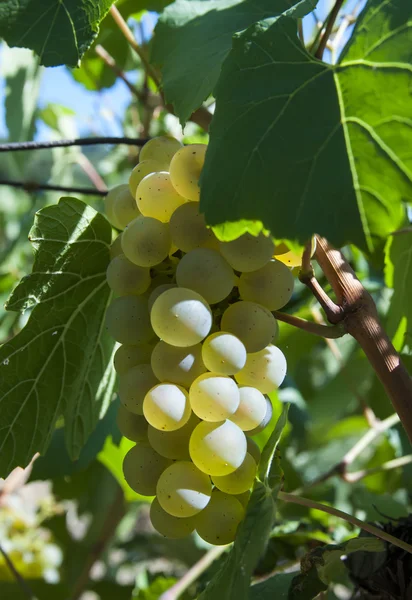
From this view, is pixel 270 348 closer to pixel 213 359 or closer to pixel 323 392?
pixel 213 359

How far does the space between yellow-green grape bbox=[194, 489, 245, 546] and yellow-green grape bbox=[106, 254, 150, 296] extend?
157 mm

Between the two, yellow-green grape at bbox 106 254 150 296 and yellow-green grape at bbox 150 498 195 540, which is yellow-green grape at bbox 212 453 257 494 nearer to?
yellow-green grape at bbox 150 498 195 540

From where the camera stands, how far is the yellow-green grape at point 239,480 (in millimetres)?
411

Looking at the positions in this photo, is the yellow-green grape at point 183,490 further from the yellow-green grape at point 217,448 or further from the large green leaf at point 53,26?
the large green leaf at point 53,26

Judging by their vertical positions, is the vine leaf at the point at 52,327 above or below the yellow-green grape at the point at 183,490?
above

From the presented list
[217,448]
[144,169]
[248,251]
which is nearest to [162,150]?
[144,169]

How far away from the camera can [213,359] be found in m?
0.40

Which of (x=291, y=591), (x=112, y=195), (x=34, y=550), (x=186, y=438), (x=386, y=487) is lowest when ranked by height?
(x=34, y=550)

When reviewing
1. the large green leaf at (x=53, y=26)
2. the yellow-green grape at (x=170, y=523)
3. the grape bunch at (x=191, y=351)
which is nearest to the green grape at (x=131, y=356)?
the grape bunch at (x=191, y=351)

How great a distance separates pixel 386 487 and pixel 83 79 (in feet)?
2.98

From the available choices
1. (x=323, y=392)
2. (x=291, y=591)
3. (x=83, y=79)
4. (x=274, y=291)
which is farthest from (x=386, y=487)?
(x=83, y=79)

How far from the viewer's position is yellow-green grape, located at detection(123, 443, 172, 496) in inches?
17.1

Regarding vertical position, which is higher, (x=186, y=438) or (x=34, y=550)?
(x=186, y=438)

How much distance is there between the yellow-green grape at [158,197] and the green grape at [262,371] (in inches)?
4.8
